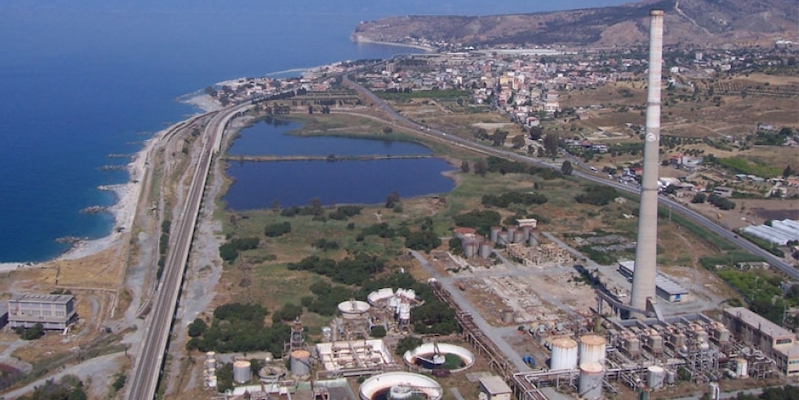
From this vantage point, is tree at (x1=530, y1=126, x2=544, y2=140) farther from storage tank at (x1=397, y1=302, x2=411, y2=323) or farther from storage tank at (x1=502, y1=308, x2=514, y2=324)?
storage tank at (x1=397, y1=302, x2=411, y2=323)

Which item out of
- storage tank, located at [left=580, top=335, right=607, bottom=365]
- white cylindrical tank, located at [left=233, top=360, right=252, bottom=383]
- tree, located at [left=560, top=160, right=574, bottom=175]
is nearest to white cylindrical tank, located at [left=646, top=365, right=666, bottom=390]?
storage tank, located at [left=580, top=335, right=607, bottom=365]

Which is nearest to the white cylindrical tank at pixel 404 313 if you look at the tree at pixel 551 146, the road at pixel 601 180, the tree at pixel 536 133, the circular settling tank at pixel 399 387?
the circular settling tank at pixel 399 387

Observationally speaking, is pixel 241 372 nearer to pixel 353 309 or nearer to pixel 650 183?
pixel 353 309

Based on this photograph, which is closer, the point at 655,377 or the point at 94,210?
the point at 655,377

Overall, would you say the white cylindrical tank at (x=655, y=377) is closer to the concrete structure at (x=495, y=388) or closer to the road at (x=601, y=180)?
the concrete structure at (x=495, y=388)

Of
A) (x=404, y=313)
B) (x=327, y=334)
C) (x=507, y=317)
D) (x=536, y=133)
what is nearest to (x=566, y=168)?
(x=536, y=133)

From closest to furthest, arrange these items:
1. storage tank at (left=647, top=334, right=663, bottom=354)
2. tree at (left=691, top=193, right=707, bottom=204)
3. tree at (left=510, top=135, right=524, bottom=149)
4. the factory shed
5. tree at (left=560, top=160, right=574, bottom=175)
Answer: storage tank at (left=647, top=334, right=663, bottom=354), the factory shed, tree at (left=691, top=193, right=707, bottom=204), tree at (left=560, top=160, right=574, bottom=175), tree at (left=510, top=135, right=524, bottom=149)

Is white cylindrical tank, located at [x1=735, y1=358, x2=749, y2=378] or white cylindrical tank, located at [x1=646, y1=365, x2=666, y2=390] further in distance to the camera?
white cylindrical tank, located at [x1=735, y1=358, x2=749, y2=378]
